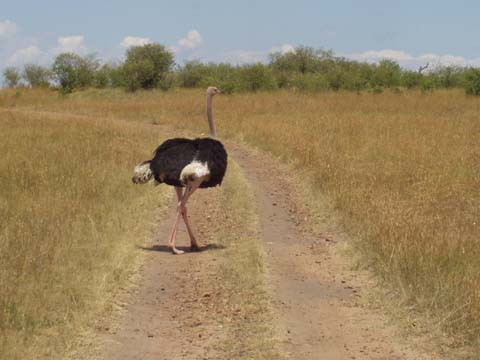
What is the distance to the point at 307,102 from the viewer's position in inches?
1079

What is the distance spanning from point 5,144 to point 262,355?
451 inches

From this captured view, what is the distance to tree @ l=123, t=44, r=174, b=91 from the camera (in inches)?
1797

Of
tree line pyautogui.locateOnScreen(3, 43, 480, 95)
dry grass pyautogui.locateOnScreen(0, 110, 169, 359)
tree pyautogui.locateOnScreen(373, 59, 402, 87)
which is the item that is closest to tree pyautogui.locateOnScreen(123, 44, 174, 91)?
tree line pyautogui.locateOnScreen(3, 43, 480, 95)

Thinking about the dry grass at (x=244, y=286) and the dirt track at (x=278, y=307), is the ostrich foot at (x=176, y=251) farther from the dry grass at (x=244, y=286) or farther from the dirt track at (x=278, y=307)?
the dry grass at (x=244, y=286)

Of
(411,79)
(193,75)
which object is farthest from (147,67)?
(411,79)

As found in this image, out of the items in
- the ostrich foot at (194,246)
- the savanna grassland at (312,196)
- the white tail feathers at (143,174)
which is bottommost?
the ostrich foot at (194,246)

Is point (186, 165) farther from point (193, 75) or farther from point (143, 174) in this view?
point (193, 75)

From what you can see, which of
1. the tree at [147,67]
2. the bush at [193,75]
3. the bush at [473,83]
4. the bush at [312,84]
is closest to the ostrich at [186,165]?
the bush at [473,83]

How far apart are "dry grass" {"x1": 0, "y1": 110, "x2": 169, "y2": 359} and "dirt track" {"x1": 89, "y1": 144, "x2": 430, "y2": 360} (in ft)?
0.96

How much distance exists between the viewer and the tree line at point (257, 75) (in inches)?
1505

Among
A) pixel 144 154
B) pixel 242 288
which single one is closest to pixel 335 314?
pixel 242 288

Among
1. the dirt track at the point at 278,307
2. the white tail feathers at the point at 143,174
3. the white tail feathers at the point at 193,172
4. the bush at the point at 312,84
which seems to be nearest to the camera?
the dirt track at the point at 278,307

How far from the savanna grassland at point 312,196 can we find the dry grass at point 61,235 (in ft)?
0.06

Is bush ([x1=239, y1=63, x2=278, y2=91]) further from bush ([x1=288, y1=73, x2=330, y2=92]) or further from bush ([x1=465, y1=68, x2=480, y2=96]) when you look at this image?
bush ([x1=465, y1=68, x2=480, y2=96])
